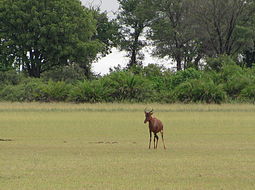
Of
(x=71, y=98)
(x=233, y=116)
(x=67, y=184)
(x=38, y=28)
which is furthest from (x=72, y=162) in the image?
(x=38, y=28)

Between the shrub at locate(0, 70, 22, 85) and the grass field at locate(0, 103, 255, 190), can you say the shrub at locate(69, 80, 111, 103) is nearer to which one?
the grass field at locate(0, 103, 255, 190)

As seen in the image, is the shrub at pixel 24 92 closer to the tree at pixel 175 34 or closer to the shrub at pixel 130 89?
the shrub at pixel 130 89

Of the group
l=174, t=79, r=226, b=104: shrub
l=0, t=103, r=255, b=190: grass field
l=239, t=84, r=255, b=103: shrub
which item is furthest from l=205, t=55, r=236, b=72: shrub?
l=0, t=103, r=255, b=190: grass field

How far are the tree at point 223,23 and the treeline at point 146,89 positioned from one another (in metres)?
16.1

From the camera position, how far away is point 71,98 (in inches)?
2111

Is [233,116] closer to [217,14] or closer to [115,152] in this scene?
[115,152]

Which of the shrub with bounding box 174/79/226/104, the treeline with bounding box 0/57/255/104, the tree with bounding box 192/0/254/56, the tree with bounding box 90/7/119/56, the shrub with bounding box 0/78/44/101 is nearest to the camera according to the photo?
the shrub with bounding box 174/79/226/104

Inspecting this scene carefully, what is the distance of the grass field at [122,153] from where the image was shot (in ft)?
49.2

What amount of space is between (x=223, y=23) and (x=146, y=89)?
22812mm

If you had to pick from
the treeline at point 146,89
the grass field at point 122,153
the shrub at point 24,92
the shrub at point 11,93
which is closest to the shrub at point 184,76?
the treeline at point 146,89

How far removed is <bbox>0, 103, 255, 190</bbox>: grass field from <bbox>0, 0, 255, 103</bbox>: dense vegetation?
1189cm

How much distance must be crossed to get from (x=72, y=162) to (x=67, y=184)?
3.94 meters

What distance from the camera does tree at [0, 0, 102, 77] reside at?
229 feet

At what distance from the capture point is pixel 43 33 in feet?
229
